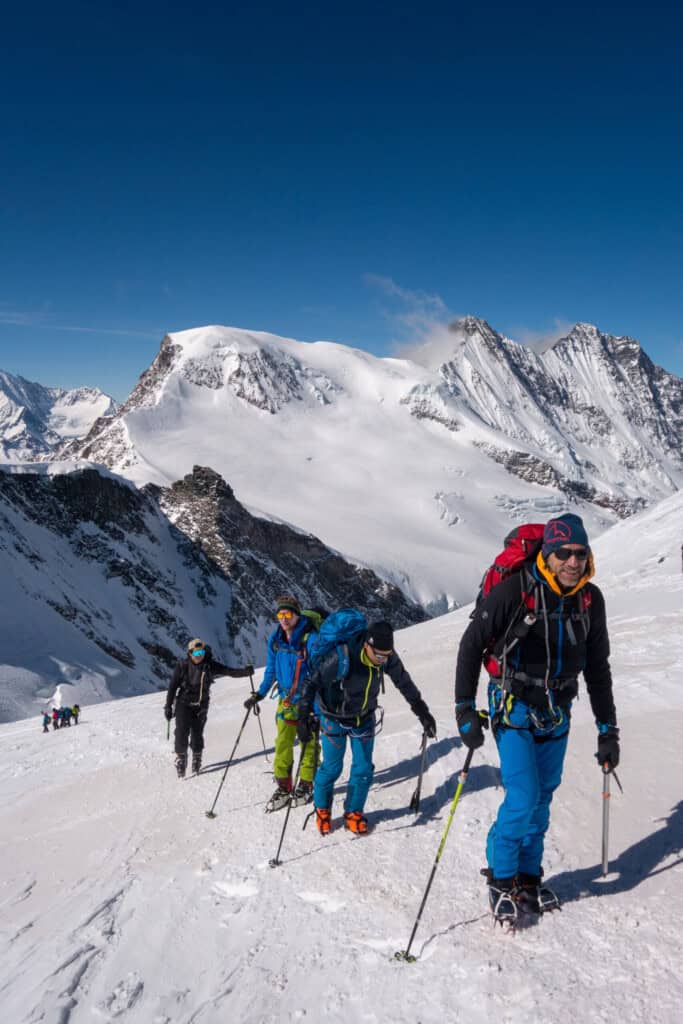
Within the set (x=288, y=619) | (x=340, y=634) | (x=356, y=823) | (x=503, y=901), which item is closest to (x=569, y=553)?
(x=503, y=901)

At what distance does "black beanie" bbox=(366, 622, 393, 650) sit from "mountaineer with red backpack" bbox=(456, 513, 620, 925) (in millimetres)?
1097

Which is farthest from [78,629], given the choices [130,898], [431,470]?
[431,470]

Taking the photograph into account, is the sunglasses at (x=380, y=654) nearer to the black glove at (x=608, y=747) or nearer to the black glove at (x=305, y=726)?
the black glove at (x=305, y=726)

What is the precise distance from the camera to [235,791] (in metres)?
7.00

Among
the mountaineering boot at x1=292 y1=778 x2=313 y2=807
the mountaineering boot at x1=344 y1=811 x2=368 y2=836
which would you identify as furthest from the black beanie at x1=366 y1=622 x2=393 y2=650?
the mountaineering boot at x1=292 y1=778 x2=313 y2=807

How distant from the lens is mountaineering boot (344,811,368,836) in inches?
212

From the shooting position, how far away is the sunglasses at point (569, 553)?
352cm

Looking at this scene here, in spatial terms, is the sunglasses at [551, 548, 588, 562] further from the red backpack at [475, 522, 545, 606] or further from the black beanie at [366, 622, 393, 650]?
the black beanie at [366, 622, 393, 650]

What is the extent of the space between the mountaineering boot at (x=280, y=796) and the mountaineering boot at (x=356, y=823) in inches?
38.1

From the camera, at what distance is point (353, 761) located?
5.43m

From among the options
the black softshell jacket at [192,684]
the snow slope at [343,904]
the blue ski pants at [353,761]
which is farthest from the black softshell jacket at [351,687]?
the black softshell jacket at [192,684]

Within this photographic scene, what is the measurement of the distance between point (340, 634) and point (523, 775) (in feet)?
6.29

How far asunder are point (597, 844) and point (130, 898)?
3.63m

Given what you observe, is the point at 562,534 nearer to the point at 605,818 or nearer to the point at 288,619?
the point at 605,818
